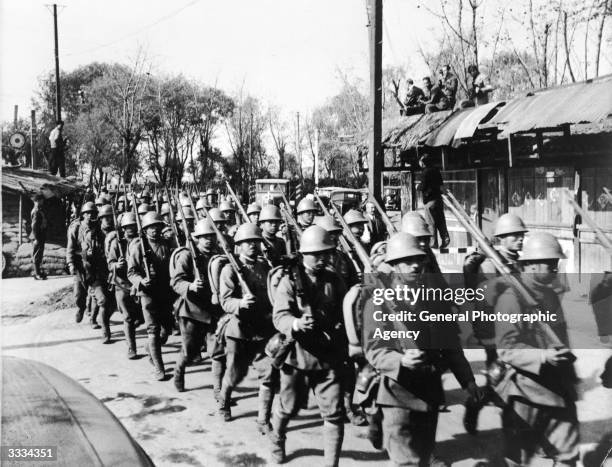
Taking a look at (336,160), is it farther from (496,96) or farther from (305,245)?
(305,245)

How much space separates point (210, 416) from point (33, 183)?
10493 millimetres

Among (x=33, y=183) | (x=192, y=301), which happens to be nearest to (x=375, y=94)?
(x=192, y=301)

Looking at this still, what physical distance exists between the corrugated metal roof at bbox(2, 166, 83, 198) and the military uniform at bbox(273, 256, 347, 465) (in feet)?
35.3

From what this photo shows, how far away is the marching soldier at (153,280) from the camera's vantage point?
272 inches

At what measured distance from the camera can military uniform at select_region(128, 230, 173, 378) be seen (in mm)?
6898

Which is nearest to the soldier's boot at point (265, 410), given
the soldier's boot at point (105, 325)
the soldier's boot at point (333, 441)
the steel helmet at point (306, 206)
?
the soldier's boot at point (333, 441)

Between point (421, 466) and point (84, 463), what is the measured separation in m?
2.05

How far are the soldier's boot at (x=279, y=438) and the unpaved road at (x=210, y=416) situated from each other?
110mm

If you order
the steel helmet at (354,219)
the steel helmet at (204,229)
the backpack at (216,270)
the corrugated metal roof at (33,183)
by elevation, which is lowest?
the backpack at (216,270)

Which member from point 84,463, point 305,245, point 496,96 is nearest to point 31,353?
point 305,245

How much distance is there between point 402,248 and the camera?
3.91 m

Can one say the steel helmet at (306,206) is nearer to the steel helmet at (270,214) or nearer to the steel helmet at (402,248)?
the steel helmet at (270,214)

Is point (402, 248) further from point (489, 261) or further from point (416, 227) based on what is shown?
point (416, 227)

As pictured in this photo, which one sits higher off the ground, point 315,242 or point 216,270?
point 315,242
